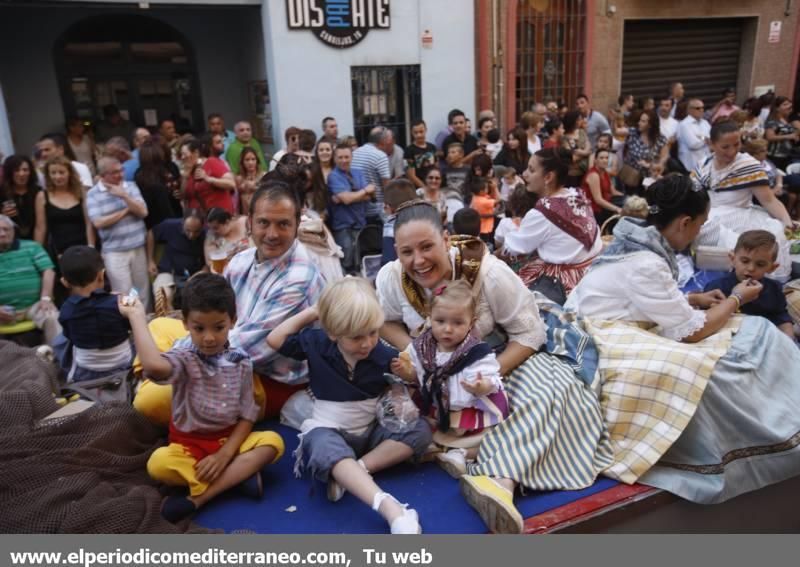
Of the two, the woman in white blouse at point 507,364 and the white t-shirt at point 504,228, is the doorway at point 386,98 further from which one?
the woman in white blouse at point 507,364

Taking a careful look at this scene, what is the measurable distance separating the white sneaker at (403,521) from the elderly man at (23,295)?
345cm

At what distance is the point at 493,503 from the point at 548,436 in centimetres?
48

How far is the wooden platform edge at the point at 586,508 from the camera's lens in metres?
2.43

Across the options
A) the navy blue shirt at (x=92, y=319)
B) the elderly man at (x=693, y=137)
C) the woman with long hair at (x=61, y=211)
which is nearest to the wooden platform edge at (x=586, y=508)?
the navy blue shirt at (x=92, y=319)

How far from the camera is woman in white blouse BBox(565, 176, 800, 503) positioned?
2738mm

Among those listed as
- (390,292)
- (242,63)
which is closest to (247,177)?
(390,292)

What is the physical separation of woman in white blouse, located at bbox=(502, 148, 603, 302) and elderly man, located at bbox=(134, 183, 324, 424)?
5.62 ft

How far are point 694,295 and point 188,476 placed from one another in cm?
281

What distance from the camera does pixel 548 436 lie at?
2686mm

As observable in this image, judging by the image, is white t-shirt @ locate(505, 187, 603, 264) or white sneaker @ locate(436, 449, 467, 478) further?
white t-shirt @ locate(505, 187, 603, 264)

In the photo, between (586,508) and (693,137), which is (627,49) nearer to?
(693,137)

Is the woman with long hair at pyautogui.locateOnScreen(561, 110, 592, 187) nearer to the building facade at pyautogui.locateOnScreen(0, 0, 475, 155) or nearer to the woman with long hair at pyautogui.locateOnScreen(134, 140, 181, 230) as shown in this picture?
the building facade at pyautogui.locateOnScreen(0, 0, 475, 155)

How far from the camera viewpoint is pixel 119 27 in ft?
31.0

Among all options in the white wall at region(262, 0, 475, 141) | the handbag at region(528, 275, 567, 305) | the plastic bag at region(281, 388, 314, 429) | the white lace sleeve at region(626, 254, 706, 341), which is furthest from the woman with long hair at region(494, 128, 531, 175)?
the plastic bag at region(281, 388, 314, 429)
